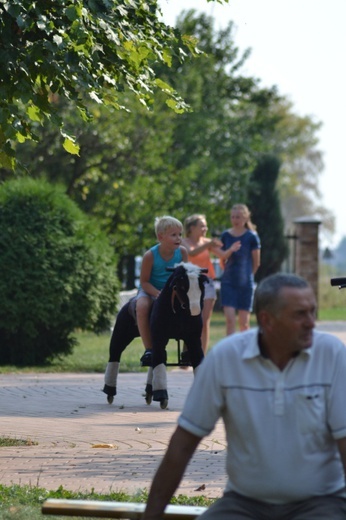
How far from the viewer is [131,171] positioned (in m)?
30.9

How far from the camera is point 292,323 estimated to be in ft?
13.9

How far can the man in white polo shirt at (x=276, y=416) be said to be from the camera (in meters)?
4.20

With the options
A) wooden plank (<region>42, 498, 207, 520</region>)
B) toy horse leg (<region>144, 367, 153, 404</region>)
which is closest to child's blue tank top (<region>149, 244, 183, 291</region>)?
toy horse leg (<region>144, 367, 153, 404</region>)

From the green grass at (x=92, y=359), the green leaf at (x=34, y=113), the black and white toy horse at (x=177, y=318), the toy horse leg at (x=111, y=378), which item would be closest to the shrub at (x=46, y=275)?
the green grass at (x=92, y=359)

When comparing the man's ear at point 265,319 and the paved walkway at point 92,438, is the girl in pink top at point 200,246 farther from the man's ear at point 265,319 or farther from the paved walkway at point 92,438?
the man's ear at point 265,319

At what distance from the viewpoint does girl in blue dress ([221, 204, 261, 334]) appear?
16.8 metres

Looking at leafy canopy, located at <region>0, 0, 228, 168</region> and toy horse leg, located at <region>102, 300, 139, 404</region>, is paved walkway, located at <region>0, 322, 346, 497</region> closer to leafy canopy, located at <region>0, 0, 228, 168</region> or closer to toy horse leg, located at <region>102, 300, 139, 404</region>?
toy horse leg, located at <region>102, 300, 139, 404</region>

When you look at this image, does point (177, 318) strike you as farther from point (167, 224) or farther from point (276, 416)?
point (276, 416)

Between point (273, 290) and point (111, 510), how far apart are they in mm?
994

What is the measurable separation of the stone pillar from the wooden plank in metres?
26.3

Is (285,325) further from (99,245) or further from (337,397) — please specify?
(99,245)

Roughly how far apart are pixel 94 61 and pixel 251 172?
106ft

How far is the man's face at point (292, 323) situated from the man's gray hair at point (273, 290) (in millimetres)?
21

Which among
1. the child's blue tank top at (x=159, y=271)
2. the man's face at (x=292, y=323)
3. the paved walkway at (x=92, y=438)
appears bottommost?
the paved walkway at (x=92, y=438)
